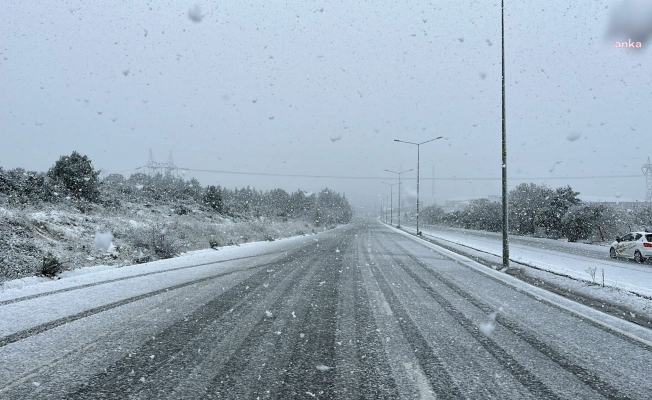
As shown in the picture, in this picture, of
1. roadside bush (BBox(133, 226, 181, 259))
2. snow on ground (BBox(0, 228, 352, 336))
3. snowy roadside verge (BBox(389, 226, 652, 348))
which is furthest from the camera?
roadside bush (BBox(133, 226, 181, 259))

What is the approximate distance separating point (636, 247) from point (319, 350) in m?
19.7

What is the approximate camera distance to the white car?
1781 cm

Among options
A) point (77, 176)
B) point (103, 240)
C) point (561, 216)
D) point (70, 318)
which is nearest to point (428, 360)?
point (70, 318)

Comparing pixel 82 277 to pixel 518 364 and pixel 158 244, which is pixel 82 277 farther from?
pixel 518 364

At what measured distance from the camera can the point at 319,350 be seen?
4.67 meters

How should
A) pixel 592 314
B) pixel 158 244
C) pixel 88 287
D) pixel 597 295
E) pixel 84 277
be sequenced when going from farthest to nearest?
pixel 158 244 → pixel 84 277 → pixel 597 295 → pixel 88 287 → pixel 592 314

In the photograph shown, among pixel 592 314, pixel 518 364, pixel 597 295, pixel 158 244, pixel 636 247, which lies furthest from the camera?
pixel 636 247

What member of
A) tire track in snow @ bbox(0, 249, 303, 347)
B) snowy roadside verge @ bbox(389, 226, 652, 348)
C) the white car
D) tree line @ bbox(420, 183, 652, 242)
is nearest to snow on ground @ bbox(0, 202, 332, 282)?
tire track in snow @ bbox(0, 249, 303, 347)

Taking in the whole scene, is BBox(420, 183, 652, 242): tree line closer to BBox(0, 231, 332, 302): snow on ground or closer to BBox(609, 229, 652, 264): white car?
BBox(609, 229, 652, 264): white car

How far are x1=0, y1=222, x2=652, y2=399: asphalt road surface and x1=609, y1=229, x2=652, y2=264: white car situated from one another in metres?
13.8

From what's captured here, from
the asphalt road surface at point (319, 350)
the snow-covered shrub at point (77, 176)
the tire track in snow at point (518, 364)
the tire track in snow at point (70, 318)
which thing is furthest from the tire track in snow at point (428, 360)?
the snow-covered shrub at point (77, 176)

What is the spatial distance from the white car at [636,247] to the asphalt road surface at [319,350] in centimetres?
1383

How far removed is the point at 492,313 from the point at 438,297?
137cm

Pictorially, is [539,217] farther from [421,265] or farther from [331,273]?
[331,273]
